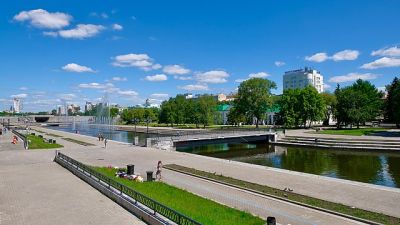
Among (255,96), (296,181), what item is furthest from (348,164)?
(255,96)

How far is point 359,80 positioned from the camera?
99.6 m

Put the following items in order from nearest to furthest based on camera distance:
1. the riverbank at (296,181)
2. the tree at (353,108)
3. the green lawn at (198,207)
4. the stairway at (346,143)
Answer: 1. the green lawn at (198,207)
2. the riverbank at (296,181)
3. the stairway at (346,143)
4. the tree at (353,108)

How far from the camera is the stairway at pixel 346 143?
47.7 m

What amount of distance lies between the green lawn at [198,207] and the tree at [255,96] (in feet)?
233

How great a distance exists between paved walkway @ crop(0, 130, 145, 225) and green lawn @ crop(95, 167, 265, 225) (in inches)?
75.4

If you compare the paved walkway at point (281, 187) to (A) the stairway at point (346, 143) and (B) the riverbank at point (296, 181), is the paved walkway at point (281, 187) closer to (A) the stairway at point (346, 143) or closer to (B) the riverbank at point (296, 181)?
(B) the riverbank at point (296, 181)

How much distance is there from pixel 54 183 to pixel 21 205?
202 inches

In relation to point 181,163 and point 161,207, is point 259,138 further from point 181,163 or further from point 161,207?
point 161,207

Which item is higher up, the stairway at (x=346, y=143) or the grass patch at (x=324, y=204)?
the stairway at (x=346, y=143)

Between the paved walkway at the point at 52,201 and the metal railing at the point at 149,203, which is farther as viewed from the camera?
the paved walkway at the point at 52,201

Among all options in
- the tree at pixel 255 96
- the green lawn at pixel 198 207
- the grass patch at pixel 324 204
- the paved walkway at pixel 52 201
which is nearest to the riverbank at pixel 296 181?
the grass patch at pixel 324 204

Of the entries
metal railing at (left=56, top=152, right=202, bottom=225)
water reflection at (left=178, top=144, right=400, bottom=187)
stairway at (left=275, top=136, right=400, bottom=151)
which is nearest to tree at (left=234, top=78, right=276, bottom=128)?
stairway at (left=275, top=136, right=400, bottom=151)

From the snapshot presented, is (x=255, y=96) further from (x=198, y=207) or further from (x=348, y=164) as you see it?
(x=198, y=207)

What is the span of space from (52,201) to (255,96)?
246ft
